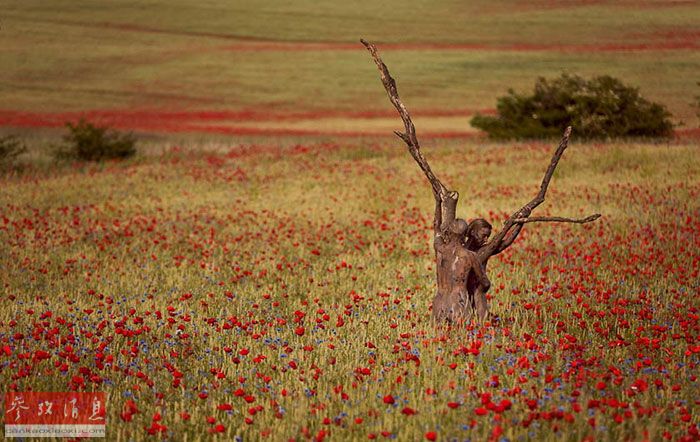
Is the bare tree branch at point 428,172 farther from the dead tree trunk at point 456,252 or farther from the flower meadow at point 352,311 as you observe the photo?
the flower meadow at point 352,311

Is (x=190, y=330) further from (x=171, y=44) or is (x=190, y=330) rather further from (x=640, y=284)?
(x=171, y=44)

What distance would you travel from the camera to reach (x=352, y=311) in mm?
7094

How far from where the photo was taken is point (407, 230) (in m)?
12.6

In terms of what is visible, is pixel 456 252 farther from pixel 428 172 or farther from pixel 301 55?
pixel 301 55

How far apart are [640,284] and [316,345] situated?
161 inches

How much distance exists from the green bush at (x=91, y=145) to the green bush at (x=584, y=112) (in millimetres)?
12984

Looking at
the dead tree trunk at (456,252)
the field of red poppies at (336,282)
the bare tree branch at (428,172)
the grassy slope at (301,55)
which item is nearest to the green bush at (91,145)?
the field of red poppies at (336,282)

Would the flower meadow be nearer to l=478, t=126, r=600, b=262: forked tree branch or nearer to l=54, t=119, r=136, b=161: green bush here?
l=478, t=126, r=600, b=262: forked tree branch

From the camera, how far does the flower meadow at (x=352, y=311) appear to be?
4.51m

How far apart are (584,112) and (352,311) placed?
20261mm

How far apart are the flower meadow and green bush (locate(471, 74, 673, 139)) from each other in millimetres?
6968

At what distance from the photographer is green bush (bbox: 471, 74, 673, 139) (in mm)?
25469

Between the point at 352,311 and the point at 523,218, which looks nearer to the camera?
the point at 523,218

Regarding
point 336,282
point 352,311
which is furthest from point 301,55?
point 352,311
